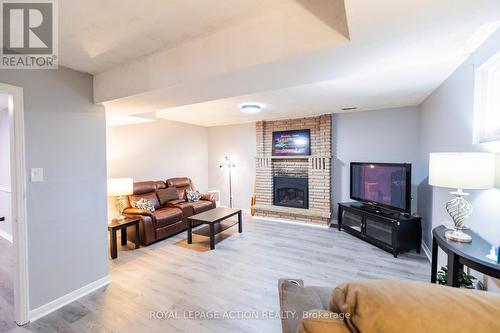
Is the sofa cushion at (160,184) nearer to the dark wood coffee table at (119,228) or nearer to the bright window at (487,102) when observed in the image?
the dark wood coffee table at (119,228)

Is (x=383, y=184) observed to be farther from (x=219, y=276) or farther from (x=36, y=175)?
(x=36, y=175)

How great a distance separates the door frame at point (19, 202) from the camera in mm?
1882

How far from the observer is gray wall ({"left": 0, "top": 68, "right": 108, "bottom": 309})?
1995 millimetres

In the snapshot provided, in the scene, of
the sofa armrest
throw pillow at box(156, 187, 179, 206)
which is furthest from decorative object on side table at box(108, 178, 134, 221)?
throw pillow at box(156, 187, 179, 206)

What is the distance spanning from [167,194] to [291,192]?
279 centimetres

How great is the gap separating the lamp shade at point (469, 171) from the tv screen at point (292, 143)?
3360mm

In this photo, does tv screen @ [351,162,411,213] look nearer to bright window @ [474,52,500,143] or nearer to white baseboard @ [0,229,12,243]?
bright window @ [474,52,500,143]

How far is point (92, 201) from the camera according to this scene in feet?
7.97

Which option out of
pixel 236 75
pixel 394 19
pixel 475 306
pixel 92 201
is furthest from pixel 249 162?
pixel 475 306

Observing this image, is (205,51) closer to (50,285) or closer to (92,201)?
(92,201)

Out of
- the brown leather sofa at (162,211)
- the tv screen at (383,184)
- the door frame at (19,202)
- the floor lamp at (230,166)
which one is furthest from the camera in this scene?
the floor lamp at (230,166)

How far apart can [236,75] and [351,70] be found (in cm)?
87

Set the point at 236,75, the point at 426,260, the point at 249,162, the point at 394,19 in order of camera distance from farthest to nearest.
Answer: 1. the point at 249,162
2. the point at 426,260
3. the point at 236,75
4. the point at 394,19

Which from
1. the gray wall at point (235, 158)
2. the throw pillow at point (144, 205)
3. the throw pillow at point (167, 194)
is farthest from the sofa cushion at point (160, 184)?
the gray wall at point (235, 158)
